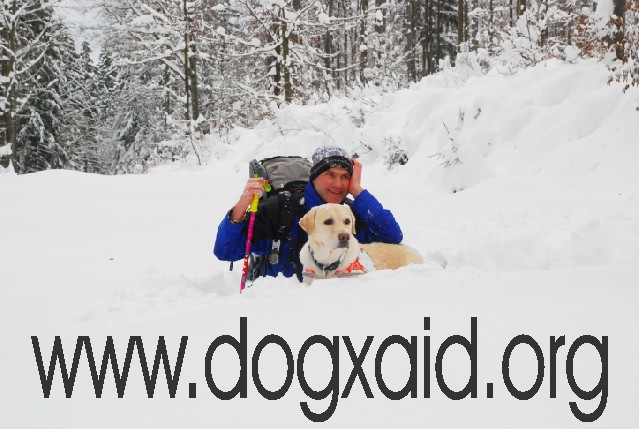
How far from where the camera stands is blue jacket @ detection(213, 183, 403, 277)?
13.2ft

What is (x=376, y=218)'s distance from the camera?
13.8ft

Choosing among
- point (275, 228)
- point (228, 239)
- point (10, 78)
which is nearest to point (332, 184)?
point (275, 228)

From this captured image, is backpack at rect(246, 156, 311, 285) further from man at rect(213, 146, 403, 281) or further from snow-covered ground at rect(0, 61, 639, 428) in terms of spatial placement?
snow-covered ground at rect(0, 61, 639, 428)

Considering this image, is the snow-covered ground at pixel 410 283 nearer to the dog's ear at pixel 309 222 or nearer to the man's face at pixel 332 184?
the dog's ear at pixel 309 222

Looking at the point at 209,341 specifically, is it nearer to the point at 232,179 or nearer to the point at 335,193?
the point at 335,193

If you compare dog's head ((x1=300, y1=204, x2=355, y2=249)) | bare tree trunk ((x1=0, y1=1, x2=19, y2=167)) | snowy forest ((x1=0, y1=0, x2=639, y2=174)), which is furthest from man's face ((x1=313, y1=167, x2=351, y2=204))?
bare tree trunk ((x1=0, y1=1, x2=19, y2=167))

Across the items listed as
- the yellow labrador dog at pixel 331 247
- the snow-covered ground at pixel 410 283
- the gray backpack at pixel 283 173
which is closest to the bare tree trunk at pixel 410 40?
the snow-covered ground at pixel 410 283

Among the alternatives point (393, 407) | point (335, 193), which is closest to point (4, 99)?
point (335, 193)

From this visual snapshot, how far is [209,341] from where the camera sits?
6.54 feet

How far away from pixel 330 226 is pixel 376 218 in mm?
763

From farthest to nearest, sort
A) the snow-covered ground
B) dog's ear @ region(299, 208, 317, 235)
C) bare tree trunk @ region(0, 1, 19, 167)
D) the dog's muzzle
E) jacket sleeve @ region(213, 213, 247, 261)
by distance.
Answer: bare tree trunk @ region(0, 1, 19, 167)
jacket sleeve @ region(213, 213, 247, 261)
dog's ear @ region(299, 208, 317, 235)
the dog's muzzle
the snow-covered ground

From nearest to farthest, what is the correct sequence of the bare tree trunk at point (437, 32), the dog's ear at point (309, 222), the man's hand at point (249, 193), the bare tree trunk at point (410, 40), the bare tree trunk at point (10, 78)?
the dog's ear at point (309, 222), the man's hand at point (249, 193), the bare tree trunk at point (10, 78), the bare tree trunk at point (437, 32), the bare tree trunk at point (410, 40)

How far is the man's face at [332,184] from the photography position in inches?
161

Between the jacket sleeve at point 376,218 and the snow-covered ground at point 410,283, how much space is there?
46cm
